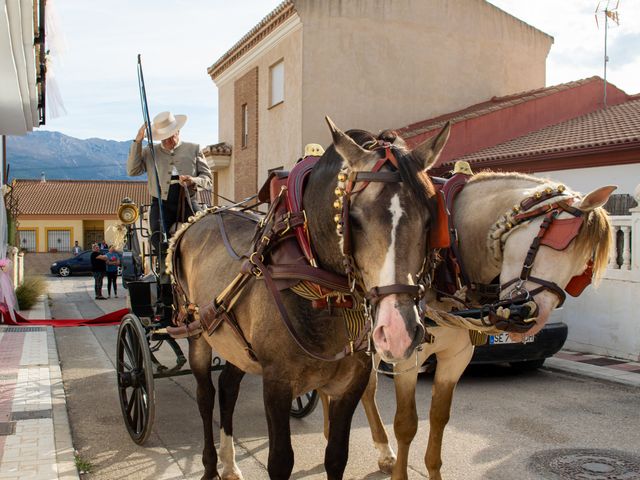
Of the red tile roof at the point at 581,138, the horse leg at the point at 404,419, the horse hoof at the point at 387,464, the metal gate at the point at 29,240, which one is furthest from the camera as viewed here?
the metal gate at the point at 29,240

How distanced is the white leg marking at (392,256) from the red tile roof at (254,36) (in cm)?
1570

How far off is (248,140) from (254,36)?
3.28 meters

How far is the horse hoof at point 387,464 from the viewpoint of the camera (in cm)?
452

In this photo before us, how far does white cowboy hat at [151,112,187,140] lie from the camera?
18.5 ft

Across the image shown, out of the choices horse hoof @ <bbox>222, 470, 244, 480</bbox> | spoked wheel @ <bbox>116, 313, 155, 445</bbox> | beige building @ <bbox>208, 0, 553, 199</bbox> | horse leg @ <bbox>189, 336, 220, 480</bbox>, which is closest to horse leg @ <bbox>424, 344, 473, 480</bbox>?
horse hoof @ <bbox>222, 470, 244, 480</bbox>

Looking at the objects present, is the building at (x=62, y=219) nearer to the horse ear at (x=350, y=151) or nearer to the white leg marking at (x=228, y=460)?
the white leg marking at (x=228, y=460)

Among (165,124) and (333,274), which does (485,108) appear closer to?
(165,124)

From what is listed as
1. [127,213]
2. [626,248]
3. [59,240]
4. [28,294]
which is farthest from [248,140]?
[59,240]

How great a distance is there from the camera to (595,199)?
3.21 metres

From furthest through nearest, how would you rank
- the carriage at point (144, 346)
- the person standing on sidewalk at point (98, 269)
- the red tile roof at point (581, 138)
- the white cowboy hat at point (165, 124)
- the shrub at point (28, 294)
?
1. the person standing on sidewalk at point (98, 269)
2. the shrub at point (28, 294)
3. the red tile roof at point (581, 138)
4. the white cowboy hat at point (165, 124)
5. the carriage at point (144, 346)

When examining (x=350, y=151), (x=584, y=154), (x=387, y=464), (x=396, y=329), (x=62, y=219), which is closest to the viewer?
(x=396, y=329)

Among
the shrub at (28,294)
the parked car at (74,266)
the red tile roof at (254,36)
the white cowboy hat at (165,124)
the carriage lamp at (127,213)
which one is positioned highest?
the red tile roof at (254,36)

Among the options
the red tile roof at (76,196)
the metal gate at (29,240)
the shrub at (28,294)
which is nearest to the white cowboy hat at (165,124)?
the shrub at (28,294)

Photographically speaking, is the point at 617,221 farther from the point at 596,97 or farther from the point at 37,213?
the point at 37,213
